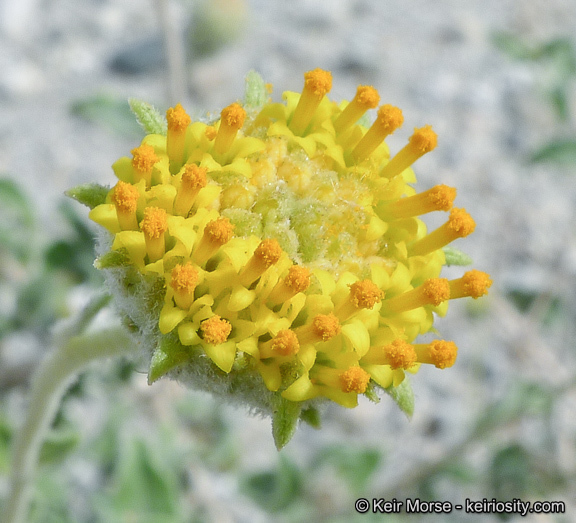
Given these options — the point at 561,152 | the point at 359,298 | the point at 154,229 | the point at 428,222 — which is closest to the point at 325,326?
the point at 359,298

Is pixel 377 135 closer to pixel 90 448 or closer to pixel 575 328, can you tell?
pixel 90 448

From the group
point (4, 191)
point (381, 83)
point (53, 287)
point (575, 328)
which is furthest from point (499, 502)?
point (381, 83)

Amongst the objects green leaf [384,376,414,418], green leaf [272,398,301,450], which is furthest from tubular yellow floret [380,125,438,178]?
green leaf [272,398,301,450]

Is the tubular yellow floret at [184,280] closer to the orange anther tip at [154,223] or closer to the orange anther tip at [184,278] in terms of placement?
the orange anther tip at [184,278]

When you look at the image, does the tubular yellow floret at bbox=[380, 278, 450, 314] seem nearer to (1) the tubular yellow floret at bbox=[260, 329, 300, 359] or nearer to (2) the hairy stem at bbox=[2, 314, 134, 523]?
(1) the tubular yellow floret at bbox=[260, 329, 300, 359]

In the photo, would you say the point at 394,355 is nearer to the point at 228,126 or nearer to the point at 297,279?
the point at 297,279
